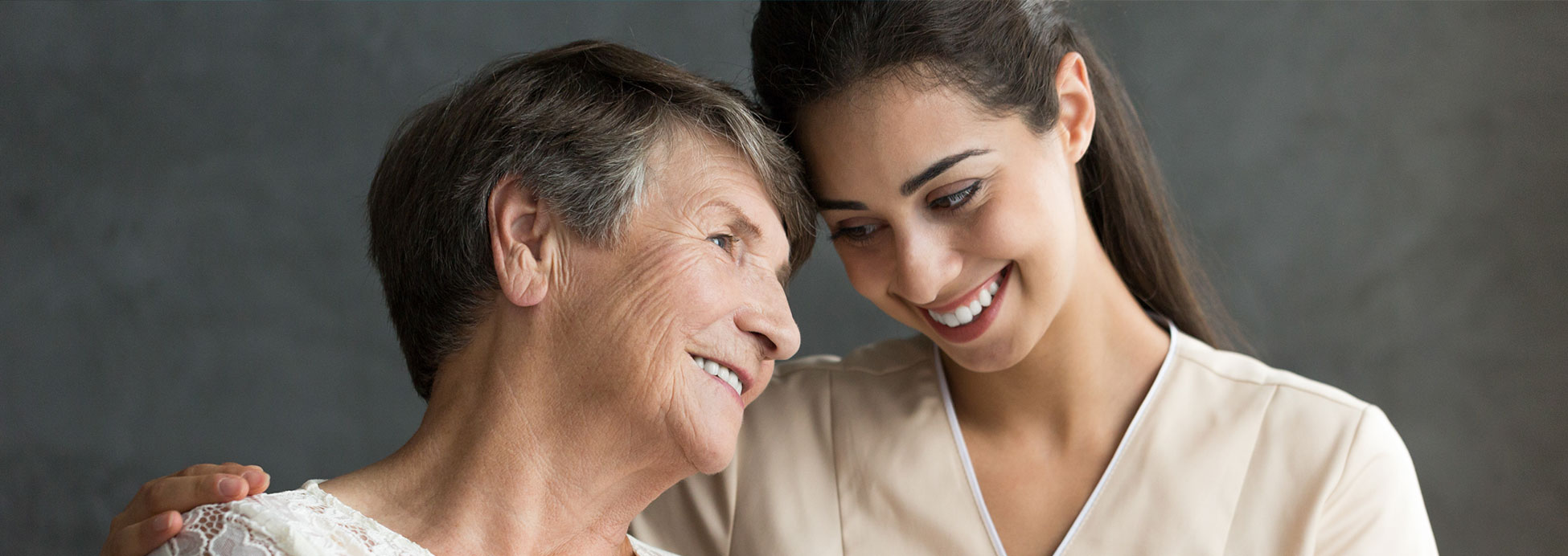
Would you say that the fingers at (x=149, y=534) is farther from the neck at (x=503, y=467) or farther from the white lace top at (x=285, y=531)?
the neck at (x=503, y=467)

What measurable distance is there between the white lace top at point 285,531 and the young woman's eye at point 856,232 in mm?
754

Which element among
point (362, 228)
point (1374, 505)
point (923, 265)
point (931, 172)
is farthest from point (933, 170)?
point (362, 228)

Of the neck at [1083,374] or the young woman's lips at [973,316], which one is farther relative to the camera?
the neck at [1083,374]

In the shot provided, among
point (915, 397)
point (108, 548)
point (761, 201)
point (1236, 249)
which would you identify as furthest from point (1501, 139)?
point (108, 548)

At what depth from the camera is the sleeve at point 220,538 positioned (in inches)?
52.2

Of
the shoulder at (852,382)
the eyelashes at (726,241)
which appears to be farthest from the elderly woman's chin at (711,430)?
the shoulder at (852,382)

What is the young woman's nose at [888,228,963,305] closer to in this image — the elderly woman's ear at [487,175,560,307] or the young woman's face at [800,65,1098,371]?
the young woman's face at [800,65,1098,371]

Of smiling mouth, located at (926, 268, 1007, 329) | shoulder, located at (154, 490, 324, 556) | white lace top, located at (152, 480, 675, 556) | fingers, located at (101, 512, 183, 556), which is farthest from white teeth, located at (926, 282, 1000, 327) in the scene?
fingers, located at (101, 512, 183, 556)

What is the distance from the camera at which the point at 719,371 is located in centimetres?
162

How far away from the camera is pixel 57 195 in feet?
→ 7.55

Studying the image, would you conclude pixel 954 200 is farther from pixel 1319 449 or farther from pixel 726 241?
pixel 1319 449

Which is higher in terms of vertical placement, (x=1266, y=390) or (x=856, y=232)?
(x=856, y=232)

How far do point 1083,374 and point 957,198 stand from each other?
482 mm

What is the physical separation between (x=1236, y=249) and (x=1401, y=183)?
36 centimetres
